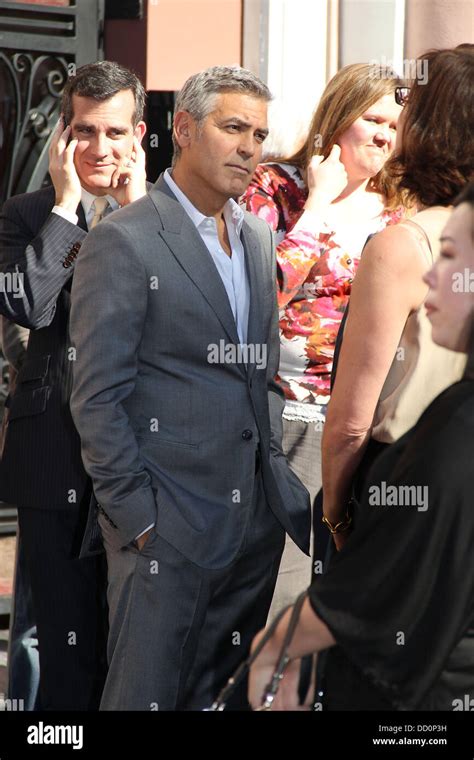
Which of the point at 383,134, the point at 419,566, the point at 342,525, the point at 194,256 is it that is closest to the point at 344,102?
the point at 383,134

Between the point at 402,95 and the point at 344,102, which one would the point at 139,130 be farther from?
the point at 402,95

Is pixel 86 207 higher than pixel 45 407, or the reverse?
pixel 86 207

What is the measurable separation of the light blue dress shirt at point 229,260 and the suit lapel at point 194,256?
0.20 ft

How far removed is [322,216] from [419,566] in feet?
6.89

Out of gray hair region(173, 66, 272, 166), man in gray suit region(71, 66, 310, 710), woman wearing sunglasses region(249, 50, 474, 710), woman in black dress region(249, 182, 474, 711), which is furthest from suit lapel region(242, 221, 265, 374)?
woman in black dress region(249, 182, 474, 711)

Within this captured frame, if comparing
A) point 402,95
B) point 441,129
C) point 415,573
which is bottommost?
point 415,573

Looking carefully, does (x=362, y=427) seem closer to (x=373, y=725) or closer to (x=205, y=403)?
(x=205, y=403)

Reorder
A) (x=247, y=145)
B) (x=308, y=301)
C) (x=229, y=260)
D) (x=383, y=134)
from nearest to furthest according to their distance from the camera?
1. (x=247, y=145)
2. (x=229, y=260)
3. (x=308, y=301)
4. (x=383, y=134)

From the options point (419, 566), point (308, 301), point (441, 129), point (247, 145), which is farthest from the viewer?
point (308, 301)

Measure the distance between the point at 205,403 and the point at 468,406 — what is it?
130cm

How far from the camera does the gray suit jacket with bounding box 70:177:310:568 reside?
3.08 metres

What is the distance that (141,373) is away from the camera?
3.17 m

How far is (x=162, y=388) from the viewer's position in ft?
10.3

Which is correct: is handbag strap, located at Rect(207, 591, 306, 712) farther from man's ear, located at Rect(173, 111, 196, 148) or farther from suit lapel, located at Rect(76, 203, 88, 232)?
suit lapel, located at Rect(76, 203, 88, 232)
